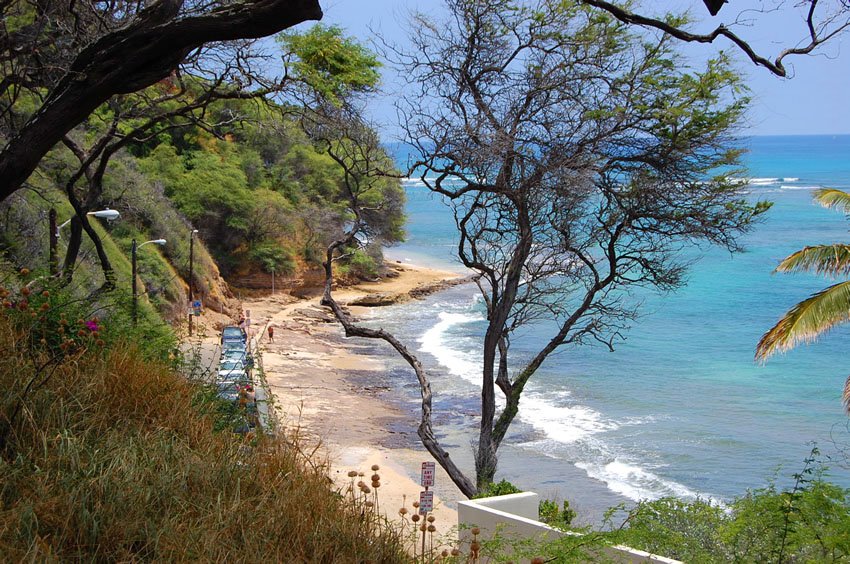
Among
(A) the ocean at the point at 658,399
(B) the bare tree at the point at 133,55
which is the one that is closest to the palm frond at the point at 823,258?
(A) the ocean at the point at 658,399

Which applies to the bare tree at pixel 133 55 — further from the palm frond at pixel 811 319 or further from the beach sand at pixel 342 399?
the palm frond at pixel 811 319

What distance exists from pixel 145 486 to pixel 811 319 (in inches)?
A: 476

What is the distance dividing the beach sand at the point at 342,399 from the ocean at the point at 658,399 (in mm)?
1418

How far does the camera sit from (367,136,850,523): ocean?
25719mm

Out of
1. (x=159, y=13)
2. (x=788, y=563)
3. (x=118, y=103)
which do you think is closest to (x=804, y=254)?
(x=788, y=563)

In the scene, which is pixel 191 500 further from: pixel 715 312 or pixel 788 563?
pixel 715 312

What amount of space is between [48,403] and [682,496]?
20.8 m

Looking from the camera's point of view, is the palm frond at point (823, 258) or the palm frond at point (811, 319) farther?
the palm frond at point (823, 258)

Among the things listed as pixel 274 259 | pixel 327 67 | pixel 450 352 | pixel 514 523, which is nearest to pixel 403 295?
pixel 274 259

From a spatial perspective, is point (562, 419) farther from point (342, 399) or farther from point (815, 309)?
point (815, 309)

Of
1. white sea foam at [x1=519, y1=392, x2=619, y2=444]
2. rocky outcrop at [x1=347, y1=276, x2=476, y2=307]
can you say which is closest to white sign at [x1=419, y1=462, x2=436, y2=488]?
white sea foam at [x1=519, y1=392, x2=619, y2=444]

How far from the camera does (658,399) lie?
37.1 meters

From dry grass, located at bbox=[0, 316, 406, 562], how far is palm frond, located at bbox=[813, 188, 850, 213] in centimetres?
1251

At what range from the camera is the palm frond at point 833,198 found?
15.5 m
